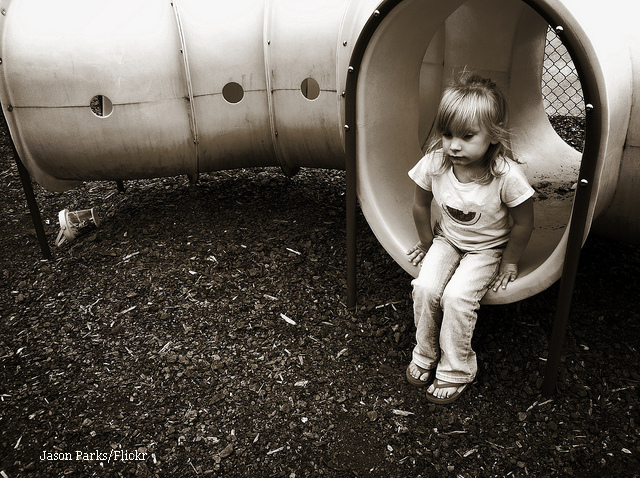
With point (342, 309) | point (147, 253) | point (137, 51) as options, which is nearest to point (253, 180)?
point (147, 253)

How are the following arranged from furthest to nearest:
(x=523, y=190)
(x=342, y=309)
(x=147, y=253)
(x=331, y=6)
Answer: (x=147, y=253) → (x=331, y=6) → (x=342, y=309) → (x=523, y=190)

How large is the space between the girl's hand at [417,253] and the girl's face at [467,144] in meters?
0.47

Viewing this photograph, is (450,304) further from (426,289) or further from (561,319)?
(561,319)

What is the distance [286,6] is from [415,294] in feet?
6.06

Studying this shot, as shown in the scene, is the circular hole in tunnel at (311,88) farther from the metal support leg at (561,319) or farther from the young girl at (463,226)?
the metal support leg at (561,319)

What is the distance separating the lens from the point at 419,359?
2.48 metres

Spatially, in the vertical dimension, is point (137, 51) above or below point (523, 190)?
above

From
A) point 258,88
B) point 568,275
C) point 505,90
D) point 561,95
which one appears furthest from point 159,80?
point 561,95

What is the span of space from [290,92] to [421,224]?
125 centimetres

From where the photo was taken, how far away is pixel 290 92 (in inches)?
129

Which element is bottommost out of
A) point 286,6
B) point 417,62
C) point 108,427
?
point 108,427

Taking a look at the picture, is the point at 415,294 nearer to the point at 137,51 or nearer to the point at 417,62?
the point at 417,62

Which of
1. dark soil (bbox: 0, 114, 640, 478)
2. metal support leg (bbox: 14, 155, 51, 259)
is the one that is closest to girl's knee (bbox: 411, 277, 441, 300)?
dark soil (bbox: 0, 114, 640, 478)

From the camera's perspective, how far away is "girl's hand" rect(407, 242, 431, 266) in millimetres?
2521
